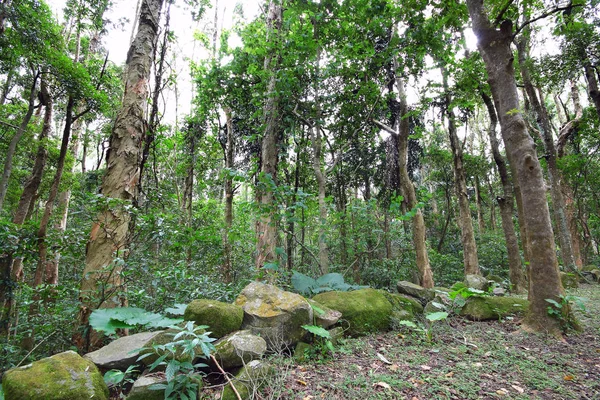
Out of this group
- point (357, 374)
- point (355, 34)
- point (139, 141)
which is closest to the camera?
point (357, 374)

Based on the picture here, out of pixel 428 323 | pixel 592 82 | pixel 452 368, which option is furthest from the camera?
pixel 592 82

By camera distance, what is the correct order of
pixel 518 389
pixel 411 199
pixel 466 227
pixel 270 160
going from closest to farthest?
pixel 518 389 → pixel 270 160 → pixel 411 199 → pixel 466 227

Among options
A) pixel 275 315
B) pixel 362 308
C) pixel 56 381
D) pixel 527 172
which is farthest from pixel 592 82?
pixel 56 381

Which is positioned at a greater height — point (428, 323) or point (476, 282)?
point (476, 282)

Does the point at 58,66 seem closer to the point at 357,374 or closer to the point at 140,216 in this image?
the point at 140,216

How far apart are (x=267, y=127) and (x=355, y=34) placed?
308 centimetres

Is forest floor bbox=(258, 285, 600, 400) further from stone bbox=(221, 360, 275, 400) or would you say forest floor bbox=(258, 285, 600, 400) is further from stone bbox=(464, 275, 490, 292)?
stone bbox=(464, 275, 490, 292)

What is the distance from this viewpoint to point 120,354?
98.3 inches

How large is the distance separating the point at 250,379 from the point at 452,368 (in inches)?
77.8

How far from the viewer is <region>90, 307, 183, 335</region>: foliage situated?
8.05ft

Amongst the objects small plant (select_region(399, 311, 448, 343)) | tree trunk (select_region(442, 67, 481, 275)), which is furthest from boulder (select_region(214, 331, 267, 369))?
tree trunk (select_region(442, 67, 481, 275))

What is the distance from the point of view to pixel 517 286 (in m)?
7.73

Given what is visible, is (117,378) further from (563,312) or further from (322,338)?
(563,312)

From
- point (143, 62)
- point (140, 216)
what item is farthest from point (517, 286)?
point (143, 62)
